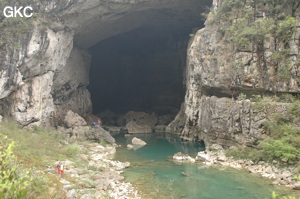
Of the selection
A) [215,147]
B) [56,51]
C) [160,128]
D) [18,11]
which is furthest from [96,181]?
[160,128]

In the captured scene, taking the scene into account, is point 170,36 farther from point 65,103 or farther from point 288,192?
point 288,192

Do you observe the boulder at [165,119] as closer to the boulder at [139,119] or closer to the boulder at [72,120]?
the boulder at [139,119]

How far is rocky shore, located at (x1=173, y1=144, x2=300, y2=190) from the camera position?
1515 cm

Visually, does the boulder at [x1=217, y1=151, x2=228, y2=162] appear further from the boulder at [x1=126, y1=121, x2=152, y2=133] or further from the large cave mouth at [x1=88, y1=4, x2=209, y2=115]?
the large cave mouth at [x1=88, y1=4, x2=209, y2=115]

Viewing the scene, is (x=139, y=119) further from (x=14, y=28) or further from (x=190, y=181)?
(x=190, y=181)

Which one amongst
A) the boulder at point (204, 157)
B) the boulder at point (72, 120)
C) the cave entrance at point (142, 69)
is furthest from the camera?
the cave entrance at point (142, 69)

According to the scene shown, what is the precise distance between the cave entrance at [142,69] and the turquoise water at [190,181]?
28.4 meters

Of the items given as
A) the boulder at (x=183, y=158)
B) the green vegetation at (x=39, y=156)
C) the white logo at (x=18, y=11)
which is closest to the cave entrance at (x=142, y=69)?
the white logo at (x=18, y=11)

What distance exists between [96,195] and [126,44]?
45.7m

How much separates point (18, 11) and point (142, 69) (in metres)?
31.7

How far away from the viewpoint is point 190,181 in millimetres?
16516

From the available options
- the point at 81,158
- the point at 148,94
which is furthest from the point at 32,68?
the point at 148,94

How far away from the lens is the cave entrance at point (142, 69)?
4991 cm

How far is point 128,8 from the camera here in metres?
34.8
